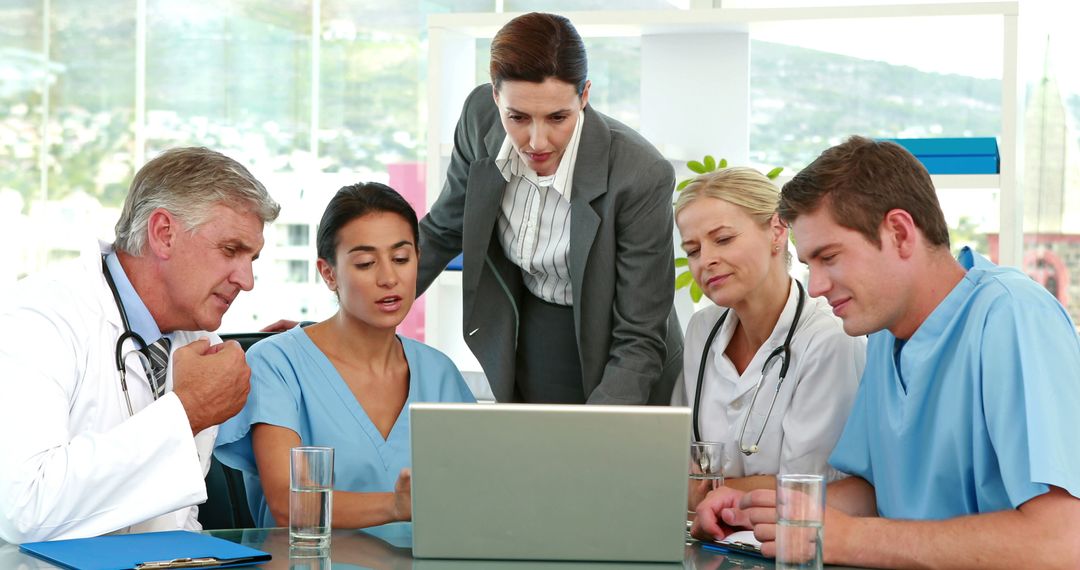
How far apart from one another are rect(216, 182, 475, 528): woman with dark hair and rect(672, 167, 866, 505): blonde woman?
0.53 meters

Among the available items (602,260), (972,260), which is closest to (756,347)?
(602,260)

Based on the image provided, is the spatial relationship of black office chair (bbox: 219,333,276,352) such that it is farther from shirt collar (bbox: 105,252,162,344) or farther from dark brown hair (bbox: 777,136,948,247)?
dark brown hair (bbox: 777,136,948,247)

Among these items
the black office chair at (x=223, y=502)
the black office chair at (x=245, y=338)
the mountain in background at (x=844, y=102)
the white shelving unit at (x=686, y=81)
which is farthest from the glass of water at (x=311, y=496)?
the mountain in background at (x=844, y=102)

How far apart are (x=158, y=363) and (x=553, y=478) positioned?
89 centimetres

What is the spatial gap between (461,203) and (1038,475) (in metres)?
1.56

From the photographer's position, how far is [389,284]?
2.33 m

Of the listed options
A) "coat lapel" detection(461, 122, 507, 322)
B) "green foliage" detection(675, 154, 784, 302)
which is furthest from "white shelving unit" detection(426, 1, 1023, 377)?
"coat lapel" detection(461, 122, 507, 322)

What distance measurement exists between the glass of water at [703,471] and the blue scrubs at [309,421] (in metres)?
0.64

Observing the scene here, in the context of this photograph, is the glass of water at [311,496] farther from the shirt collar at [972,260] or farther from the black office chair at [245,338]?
the shirt collar at [972,260]

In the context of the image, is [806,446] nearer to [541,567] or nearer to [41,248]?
[541,567]

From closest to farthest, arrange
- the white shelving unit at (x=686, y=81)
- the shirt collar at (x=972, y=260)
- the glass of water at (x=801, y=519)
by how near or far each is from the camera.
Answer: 1. the glass of water at (x=801, y=519)
2. the shirt collar at (x=972, y=260)
3. the white shelving unit at (x=686, y=81)

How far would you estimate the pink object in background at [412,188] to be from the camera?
→ 17.2 ft

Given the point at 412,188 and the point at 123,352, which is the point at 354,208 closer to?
the point at 123,352

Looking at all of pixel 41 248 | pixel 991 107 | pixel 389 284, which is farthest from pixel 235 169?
pixel 41 248
